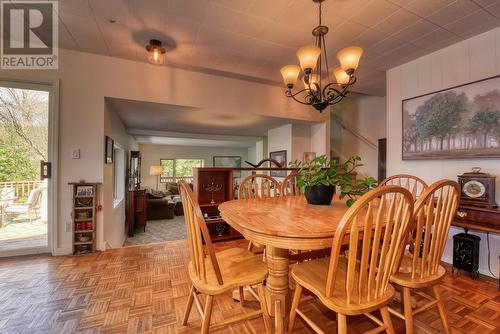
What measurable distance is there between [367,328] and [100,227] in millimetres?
2921

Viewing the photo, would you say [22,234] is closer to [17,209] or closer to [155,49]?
[17,209]

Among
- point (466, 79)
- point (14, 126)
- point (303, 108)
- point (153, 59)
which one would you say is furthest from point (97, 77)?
point (466, 79)

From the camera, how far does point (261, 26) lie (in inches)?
87.0

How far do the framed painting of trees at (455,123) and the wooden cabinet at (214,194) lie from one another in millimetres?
2545

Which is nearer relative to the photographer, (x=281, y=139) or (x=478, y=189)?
(x=478, y=189)

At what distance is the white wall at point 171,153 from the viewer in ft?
29.3

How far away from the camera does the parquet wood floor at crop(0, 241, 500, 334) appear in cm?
147

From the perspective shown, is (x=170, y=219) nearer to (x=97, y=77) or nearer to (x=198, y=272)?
(x=97, y=77)

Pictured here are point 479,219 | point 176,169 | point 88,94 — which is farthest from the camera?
point 176,169

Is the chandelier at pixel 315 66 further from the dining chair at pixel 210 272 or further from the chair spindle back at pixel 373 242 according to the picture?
the dining chair at pixel 210 272

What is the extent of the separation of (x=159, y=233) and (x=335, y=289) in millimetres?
4861

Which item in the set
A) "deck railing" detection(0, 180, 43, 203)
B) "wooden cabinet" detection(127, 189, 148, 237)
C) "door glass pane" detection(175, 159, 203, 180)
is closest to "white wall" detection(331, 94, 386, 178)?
"wooden cabinet" detection(127, 189, 148, 237)

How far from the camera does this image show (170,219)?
21.4 ft

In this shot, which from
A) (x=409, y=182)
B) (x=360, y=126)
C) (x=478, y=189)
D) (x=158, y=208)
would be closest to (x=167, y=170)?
(x=158, y=208)
